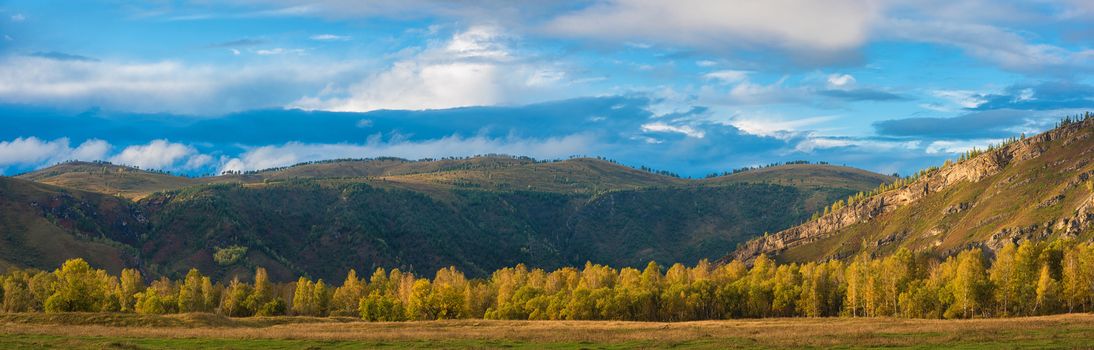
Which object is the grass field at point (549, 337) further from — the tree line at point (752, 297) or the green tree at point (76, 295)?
the tree line at point (752, 297)

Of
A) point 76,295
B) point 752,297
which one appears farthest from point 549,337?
point 76,295

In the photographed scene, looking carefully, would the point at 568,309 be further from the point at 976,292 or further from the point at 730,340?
the point at 730,340

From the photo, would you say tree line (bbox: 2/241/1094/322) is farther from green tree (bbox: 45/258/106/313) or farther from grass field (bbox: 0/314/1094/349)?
grass field (bbox: 0/314/1094/349)

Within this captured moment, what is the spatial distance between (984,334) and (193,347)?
73967 mm

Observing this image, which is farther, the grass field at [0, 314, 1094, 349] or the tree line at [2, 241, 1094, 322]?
the tree line at [2, 241, 1094, 322]

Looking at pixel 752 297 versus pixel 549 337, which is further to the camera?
pixel 752 297

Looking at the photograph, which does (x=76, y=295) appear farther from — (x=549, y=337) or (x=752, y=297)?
(x=752, y=297)

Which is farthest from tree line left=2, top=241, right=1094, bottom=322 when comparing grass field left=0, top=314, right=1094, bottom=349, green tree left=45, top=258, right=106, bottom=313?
grass field left=0, top=314, right=1094, bottom=349

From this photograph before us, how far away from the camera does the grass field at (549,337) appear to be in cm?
9169

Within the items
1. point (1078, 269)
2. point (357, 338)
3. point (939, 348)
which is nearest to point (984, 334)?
point (939, 348)

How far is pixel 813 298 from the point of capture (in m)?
193

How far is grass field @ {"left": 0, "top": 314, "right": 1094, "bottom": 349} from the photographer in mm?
91688

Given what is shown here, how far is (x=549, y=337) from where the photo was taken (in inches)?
4232

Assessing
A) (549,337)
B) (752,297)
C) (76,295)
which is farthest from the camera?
(752,297)
